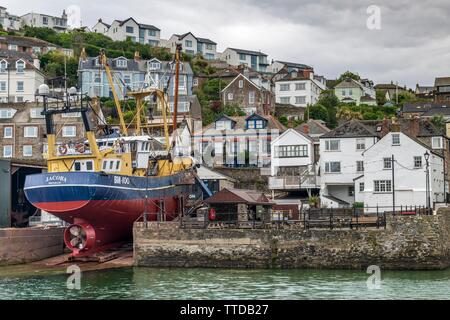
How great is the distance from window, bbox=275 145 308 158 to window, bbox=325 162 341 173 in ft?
16.8

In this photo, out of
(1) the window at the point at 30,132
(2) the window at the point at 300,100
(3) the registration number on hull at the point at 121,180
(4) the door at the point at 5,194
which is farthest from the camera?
(2) the window at the point at 300,100

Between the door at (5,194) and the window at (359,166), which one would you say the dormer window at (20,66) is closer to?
the door at (5,194)

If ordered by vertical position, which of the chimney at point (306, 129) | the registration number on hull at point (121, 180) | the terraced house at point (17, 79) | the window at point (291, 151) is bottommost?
the registration number on hull at point (121, 180)

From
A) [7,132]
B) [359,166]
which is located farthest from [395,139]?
[7,132]

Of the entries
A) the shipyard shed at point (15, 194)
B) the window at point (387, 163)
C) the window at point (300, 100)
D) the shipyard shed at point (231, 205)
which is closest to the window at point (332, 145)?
the window at point (387, 163)

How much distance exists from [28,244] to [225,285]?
16.4m

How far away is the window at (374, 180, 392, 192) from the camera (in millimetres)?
56656

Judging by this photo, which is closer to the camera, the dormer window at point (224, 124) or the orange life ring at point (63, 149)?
the orange life ring at point (63, 149)

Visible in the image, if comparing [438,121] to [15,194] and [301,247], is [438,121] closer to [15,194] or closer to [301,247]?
[15,194]

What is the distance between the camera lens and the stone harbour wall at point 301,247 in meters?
38.3

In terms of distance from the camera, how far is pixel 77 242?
44.8 metres

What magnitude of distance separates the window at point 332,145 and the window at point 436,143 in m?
7.86

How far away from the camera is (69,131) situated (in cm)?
7794
